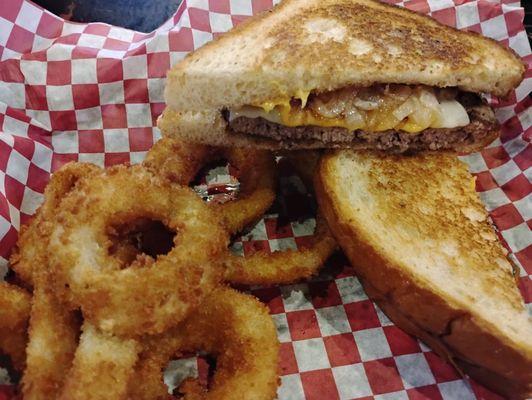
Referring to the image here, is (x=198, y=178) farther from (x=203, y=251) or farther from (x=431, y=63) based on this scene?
(x=431, y=63)

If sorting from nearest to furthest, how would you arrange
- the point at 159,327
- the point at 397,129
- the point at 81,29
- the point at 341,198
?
the point at 159,327 < the point at 341,198 < the point at 397,129 < the point at 81,29

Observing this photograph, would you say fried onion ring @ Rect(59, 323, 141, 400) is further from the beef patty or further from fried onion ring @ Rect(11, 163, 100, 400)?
the beef patty

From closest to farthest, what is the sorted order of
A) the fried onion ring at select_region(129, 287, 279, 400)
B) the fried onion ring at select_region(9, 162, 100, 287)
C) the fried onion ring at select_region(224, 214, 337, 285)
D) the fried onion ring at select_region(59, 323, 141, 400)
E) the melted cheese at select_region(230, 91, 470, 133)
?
1. the fried onion ring at select_region(59, 323, 141, 400)
2. the fried onion ring at select_region(129, 287, 279, 400)
3. the fried onion ring at select_region(9, 162, 100, 287)
4. the fried onion ring at select_region(224, 214, 337, 285)
5. the melted cheese at select_region(230, 91, 470, 133)

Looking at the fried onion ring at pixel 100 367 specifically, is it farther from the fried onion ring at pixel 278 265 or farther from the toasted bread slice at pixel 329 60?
the toasted bread slice at pixel 329 60

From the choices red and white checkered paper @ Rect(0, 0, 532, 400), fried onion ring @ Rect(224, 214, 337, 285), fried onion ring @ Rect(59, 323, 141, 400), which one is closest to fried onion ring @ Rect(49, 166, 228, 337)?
fried onion ring @ Rect(59, 323, 141, 400)

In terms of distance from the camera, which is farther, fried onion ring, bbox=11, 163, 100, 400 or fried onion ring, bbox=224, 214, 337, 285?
fried onion ring, bbox=224, 214, 337, 285

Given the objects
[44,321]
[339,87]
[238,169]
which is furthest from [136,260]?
[339,87]

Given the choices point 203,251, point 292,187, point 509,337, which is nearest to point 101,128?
point 292,187
